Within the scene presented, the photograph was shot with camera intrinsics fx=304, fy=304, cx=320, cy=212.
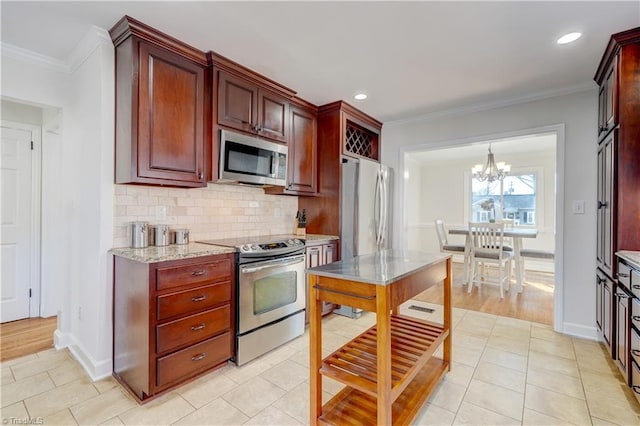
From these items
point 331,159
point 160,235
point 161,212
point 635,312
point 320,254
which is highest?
point 331,159

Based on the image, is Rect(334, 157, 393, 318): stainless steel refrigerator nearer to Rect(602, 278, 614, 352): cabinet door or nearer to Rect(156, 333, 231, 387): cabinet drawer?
Rect(156, 333, 231, 387): cabinet drawer

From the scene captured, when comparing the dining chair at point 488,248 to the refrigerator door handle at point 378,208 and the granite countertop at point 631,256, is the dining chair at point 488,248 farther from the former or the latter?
the granite countertop at point 631,256

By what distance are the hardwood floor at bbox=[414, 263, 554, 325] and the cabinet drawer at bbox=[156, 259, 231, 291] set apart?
2906 mm

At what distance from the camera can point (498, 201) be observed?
652 cm

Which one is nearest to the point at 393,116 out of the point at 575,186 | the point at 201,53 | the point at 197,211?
the point at 575,186

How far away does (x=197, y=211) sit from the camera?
2.81m

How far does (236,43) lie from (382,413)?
256cm

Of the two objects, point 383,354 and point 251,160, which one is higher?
point 251,160

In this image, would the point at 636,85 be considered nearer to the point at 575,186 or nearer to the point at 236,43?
the point at 575,186

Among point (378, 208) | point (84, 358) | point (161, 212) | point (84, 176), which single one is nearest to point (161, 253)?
point (161, 212)

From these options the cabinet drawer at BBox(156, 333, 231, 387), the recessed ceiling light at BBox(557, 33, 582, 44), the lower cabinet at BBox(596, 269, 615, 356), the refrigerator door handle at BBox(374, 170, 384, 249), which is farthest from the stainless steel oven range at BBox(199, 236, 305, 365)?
the recessed ceiling light at BBox(557, 33, 582, 44)

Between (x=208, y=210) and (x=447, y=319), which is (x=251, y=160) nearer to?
(x=208, y=210)

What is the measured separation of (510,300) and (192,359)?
3992mm

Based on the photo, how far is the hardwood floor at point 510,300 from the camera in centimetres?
356
